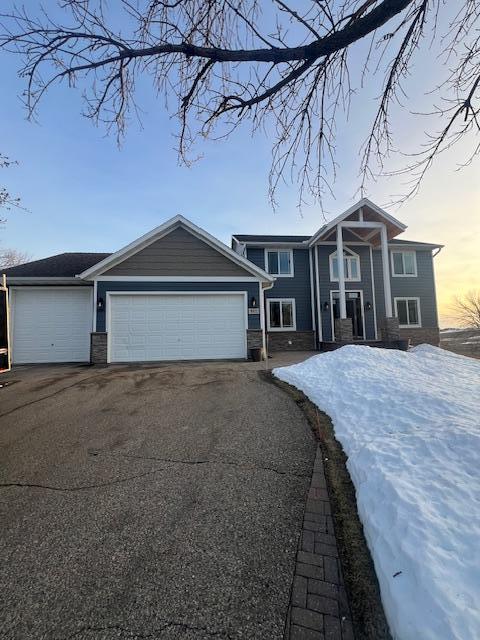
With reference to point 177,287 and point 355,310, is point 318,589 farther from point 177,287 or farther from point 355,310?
point 355,310

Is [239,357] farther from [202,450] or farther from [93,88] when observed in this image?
[93,88]

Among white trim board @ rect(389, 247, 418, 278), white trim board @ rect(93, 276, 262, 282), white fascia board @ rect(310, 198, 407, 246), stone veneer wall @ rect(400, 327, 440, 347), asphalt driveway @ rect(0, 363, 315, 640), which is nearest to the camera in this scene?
asphalt driveway @ rect(0, 363, 315, 640)

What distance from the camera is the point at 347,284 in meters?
17.5

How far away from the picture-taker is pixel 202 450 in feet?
12.7

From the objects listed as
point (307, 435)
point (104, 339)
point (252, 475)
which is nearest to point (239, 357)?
point (104, 339)

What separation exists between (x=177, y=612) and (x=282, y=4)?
525 cm

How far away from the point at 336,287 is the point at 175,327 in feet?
32.4

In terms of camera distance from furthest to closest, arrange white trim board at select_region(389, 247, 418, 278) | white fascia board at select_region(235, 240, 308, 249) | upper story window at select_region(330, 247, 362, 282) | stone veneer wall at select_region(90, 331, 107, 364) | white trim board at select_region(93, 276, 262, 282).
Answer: white trim board at select_region(389, 247, 418, 278) < upper story window at select_region(330, 247, 362, 282) < white fascia board at select_region(235, 240, 308, 249) < white trim board at select_region(93, 276, 262, 282) < stone veneer wall at select_region(90, 331, 107, 364)

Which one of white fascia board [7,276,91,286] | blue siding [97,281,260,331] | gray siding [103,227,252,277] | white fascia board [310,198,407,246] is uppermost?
white fascia board [310,198,407,246]

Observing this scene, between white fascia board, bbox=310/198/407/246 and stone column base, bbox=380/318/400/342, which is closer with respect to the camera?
stone column base, bbox=380/318/400/342

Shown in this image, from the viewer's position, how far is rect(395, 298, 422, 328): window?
18203 millimetres

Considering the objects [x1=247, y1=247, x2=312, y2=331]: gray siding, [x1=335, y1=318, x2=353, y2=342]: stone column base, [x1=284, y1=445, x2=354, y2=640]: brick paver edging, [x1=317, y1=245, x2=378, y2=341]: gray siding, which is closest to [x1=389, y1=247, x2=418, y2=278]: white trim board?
[x1=317, y1=245, x2=378, y2=341]: gray siding

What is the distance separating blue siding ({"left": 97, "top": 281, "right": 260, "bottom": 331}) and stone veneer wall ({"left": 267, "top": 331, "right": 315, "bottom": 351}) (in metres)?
4.94

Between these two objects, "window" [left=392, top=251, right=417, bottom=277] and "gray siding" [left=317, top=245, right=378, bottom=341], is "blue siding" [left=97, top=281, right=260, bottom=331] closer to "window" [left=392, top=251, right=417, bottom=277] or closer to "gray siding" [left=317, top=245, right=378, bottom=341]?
"gray siding" [left=317, top=245, right=378, bottom=341]
